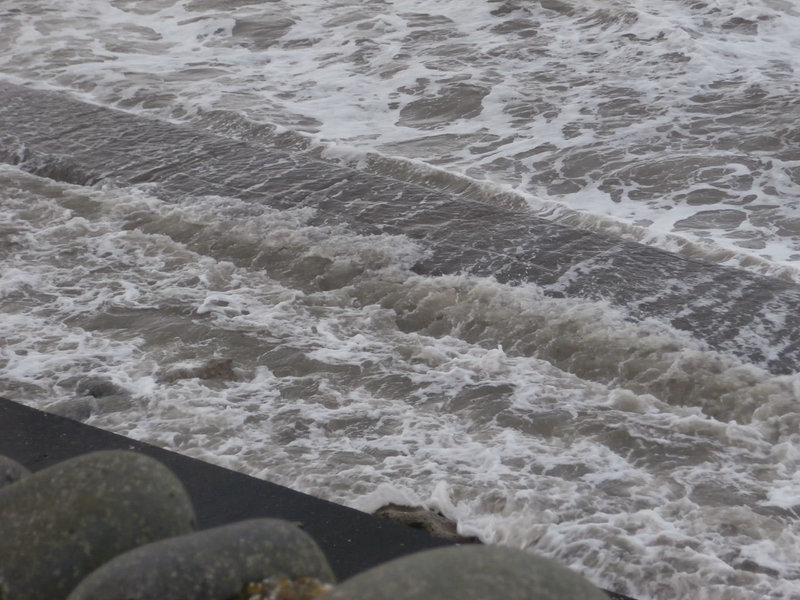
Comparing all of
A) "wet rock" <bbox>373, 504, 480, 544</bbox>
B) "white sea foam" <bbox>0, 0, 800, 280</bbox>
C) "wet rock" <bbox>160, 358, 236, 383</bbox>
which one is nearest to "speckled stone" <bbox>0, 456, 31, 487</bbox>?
"wet rock" <bbox>373, 504, 480, 544</bbox>

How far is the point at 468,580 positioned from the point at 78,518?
1112 millimetres

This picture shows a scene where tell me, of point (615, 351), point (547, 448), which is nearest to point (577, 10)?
point (615, 351)

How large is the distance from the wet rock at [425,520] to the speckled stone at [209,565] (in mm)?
1159

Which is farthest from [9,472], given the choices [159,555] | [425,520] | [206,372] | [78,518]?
[206,372]

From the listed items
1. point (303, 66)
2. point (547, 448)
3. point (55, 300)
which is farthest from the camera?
point (303, 66)

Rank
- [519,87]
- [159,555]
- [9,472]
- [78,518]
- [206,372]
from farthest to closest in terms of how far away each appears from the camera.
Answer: [519,87]
[206,372]
[9,472]
[78,518]
[159,555]

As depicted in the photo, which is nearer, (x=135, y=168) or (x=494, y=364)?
(x=494, y=364)

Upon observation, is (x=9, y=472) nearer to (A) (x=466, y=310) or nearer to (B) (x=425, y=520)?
(B) (x=425, y=520)

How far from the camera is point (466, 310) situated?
17.5ft

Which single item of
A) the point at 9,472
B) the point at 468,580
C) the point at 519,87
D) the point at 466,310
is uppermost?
the point at 468,580

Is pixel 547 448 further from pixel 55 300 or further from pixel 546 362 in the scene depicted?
pixel 55 300

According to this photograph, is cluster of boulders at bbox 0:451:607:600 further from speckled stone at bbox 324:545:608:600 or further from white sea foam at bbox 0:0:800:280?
white sea foam at bbox 0:0:800:280

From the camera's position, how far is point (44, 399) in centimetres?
446

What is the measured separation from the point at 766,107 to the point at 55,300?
6457mm
